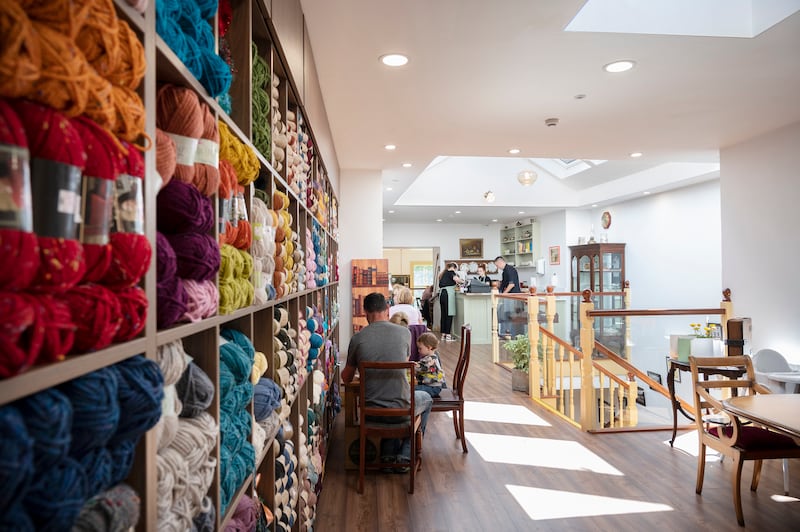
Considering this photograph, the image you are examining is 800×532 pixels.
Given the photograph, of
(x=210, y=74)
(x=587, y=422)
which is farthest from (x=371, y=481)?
(x=210, y=74)

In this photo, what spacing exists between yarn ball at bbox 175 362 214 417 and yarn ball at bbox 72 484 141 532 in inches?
9.2

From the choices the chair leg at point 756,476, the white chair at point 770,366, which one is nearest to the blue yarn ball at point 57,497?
the chair leg at point 756,476

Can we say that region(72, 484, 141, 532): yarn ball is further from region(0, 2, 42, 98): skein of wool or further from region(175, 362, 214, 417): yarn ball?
region(0, 2, 42, 98): skein of wool

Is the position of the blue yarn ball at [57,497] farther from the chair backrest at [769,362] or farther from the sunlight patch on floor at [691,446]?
the chair backrest at [769,362]

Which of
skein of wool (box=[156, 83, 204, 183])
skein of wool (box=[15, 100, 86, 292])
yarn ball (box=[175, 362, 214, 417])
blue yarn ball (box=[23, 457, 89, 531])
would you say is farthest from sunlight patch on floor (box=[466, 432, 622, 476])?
skein of wool (box=[15, 100, 86, 292])

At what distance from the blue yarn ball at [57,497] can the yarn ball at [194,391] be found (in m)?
0.35

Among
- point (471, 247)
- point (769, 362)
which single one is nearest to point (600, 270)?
point (471, 247)

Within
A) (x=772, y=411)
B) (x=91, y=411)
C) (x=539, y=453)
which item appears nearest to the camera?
(x=91, y=411)

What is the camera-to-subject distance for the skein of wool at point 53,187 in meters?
0.47

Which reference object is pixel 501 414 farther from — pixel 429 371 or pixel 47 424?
pixel 47 424

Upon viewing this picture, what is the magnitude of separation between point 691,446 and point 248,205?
396 centimetres

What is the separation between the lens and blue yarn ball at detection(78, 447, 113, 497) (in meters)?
0.56

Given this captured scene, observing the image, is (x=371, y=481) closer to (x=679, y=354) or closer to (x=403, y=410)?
(x=403, y=410)

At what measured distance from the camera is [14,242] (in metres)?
0.43
